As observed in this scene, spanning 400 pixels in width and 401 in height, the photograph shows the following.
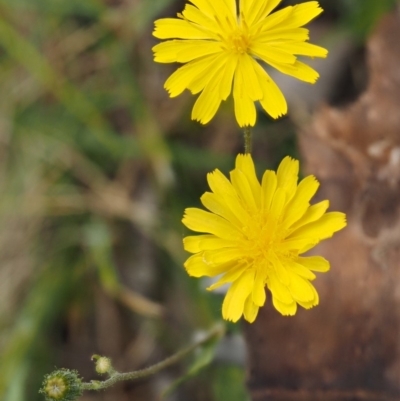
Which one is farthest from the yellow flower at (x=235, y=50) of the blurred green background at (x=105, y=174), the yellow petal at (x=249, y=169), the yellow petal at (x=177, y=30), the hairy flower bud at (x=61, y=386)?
the blurred green background at (x=105, y=174)

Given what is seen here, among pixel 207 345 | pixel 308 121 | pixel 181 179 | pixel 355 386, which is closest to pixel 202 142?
pixel 181 179

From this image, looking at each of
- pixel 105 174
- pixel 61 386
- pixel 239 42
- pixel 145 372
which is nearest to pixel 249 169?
pixel 239 42

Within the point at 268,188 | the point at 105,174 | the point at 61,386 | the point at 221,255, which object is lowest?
the point at 61,386

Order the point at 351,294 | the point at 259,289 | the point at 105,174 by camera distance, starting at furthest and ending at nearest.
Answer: the point at 105,174
the point at 351,294
the point at 259,289

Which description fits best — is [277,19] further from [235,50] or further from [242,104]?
[242,104]

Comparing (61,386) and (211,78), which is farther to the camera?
(211,78)

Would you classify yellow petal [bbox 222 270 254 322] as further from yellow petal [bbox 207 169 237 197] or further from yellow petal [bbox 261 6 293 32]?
yellow petal [bbox 261 6 293 32]
